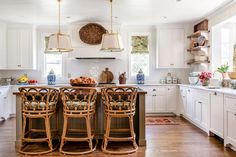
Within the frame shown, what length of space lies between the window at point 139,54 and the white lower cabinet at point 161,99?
0.75 m

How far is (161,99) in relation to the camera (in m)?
6.59

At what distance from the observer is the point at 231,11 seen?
4.69 meters

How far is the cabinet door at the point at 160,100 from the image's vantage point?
6.56m

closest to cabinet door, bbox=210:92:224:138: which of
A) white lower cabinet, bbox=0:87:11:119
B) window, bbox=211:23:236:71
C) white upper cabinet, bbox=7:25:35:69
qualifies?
window, bbox=211:23:236:71

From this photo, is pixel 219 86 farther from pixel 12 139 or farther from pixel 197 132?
pixel 12 139

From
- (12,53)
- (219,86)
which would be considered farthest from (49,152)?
(12,53)

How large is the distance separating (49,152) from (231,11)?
4.16m

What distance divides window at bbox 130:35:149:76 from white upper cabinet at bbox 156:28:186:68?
1.54 ft

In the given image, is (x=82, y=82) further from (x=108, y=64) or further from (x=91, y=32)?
(x=108, y=64)

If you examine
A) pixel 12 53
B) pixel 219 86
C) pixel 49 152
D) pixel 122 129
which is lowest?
pixel 49 152

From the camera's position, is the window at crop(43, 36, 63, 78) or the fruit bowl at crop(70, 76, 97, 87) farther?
the window at crop(43, 36, 63, 78)

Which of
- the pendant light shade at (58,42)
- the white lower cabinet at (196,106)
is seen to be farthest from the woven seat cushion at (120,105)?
the white lower cabinet at (196,106)

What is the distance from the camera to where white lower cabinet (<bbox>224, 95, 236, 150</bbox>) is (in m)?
3.50

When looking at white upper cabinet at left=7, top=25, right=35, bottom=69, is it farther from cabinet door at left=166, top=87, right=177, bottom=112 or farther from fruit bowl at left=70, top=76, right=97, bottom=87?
cabinet door at left=166, top=87, right=177, bottom=112
